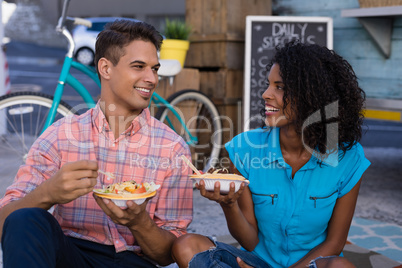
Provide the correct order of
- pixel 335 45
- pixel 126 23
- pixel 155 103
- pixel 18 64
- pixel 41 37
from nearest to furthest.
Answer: pixel 126 23
pixel 155 103
pixel 335 45
pixel 18 64
pixel 41 37

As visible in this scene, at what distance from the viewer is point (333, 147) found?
1876mm

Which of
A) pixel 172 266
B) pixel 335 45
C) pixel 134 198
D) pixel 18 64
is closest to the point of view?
pixel 134 198

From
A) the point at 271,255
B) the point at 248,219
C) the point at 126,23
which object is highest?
the point at 126,23

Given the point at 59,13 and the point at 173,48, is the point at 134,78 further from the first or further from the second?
the point at 59,13

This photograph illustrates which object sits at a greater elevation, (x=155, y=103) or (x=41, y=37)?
(x=41, y=37)

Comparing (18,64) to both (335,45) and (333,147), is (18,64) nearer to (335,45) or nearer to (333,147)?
(335,45)

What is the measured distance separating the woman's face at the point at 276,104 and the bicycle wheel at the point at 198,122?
2.01 metres

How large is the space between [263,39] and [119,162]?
294 cm

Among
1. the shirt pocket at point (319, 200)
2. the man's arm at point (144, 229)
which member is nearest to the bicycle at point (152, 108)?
the man's arm at point (144, 229)

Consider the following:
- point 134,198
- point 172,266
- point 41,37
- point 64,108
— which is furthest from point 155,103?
point 41,37

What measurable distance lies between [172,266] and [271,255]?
0.62 metres

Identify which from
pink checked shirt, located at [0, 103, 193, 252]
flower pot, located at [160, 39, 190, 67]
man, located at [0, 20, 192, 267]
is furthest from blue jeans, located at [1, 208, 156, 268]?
flower pot, located at [160, 39, 190, 67]

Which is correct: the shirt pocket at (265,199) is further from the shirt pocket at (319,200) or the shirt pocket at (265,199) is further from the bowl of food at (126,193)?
the bowl of food at (126,193)

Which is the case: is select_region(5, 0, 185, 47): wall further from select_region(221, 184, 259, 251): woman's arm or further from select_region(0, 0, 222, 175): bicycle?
select_region(221, 184, 259, 251): woman's arm
